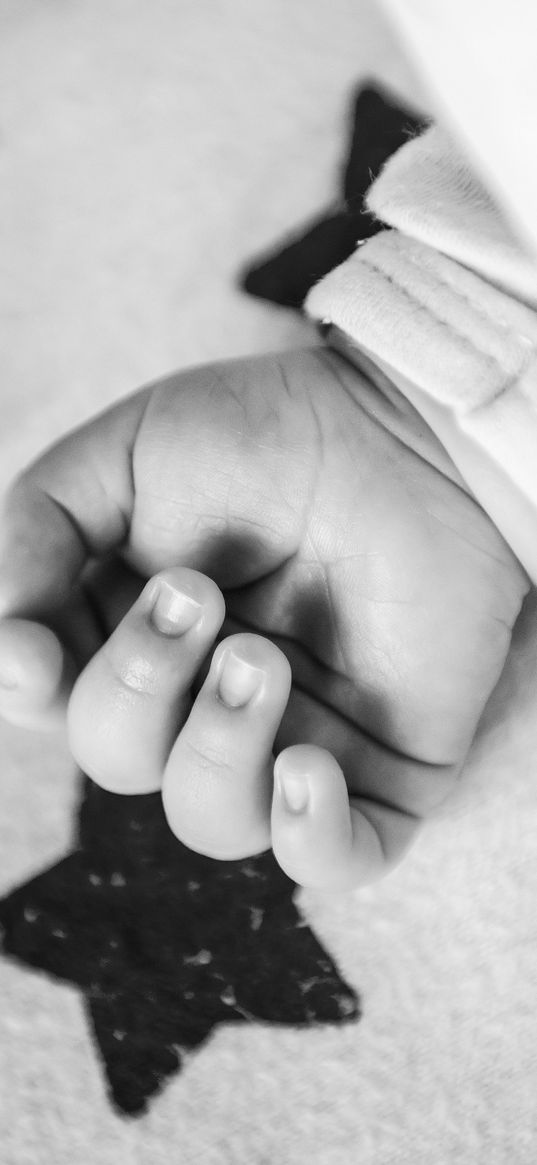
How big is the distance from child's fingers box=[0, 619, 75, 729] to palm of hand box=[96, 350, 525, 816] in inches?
3.0

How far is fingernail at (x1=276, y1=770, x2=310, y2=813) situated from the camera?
39 centimetres

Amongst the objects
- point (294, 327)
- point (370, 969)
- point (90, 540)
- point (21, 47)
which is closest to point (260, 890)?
point (370, 969)

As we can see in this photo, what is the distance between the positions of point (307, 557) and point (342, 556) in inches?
0.7

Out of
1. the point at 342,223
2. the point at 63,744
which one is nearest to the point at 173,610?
the point at 63,744

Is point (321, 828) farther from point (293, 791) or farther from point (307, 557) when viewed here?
point (307, 557)

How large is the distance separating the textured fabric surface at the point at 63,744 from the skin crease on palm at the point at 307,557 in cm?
6

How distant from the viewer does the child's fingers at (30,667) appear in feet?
1.35

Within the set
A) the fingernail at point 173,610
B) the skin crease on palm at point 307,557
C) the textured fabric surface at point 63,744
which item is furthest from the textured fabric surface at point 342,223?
the fingernail at point 173,610

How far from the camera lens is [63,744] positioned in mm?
528

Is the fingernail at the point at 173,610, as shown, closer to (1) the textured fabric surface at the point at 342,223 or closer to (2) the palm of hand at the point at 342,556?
(2) the palm of hand at the point at 342,556

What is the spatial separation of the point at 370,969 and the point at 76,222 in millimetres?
489

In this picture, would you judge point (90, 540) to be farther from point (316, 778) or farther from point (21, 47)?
point (21, 47)

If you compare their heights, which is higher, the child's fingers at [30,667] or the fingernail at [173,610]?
the fingernail at [173,610]

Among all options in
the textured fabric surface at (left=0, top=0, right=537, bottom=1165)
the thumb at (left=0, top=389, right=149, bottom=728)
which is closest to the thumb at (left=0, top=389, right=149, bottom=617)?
the thumb at (left=0, top=389, right=149, bottom=728)
